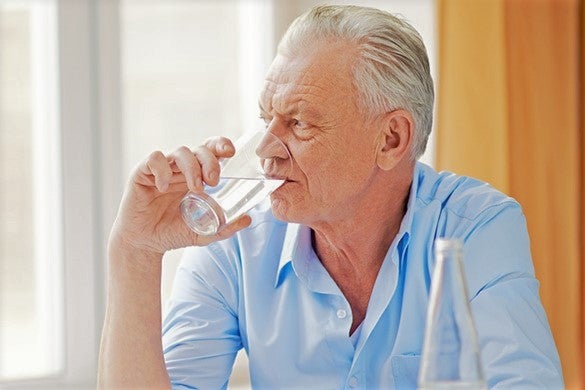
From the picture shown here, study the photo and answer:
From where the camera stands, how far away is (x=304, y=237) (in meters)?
2.04

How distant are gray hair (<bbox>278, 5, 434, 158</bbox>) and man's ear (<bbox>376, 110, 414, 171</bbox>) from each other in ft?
0.10

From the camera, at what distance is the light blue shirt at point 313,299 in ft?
6.15

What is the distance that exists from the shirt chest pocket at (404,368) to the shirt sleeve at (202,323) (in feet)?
1.15

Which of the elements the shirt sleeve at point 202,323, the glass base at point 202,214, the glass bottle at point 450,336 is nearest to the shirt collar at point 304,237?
the shirt sleeve at point 202,323

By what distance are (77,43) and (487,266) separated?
184 cm

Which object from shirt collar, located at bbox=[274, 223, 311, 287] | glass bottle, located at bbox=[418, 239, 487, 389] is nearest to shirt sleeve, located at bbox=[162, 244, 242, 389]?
shirt collar, located at bbox=[274, 223, 311, 287]

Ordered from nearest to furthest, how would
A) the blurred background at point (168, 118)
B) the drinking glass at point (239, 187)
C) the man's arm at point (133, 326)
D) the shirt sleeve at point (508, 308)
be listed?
the shirt sleeve at point (508, 308) → the drinking glass at point (239, 187) → the man's arm at point (133, 326) → the blurred background at point (168, 118)

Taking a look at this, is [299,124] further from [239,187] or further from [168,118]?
[168,118]

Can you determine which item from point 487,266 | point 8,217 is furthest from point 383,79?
point 8,217

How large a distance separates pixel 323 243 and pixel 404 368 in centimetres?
32

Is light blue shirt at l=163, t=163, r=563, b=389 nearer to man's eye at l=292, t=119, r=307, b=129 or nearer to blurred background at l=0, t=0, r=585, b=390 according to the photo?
A: man's eye at l=292, t=119, r=307, b=129

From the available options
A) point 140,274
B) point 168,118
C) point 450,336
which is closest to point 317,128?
point 140,274

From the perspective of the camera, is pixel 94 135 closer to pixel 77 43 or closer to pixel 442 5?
pixel 77 43

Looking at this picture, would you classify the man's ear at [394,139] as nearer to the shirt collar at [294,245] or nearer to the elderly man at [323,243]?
the elderly man at [323,243]
